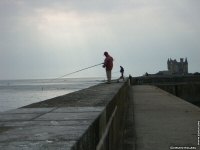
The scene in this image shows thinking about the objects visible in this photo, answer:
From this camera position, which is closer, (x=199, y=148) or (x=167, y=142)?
(x=199, y=148)

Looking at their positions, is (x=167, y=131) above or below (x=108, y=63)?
below

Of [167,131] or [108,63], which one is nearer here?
[167,131]

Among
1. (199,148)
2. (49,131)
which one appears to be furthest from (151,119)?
(49,131)

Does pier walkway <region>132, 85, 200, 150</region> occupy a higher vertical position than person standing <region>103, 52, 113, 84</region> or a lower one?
lower

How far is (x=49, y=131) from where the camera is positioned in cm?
297

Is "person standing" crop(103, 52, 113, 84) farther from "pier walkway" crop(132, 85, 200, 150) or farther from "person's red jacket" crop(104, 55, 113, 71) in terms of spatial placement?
"pier walkway" crop(132, 85, 200, 150)

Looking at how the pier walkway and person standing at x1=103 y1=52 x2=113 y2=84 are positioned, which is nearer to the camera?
the pier walkway

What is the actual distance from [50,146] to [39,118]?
1468 mm

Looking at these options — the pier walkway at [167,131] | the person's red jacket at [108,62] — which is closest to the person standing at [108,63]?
the person's red jacket at [108,62]

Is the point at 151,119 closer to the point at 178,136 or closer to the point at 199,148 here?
the point at 178,136

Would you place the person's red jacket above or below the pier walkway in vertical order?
above

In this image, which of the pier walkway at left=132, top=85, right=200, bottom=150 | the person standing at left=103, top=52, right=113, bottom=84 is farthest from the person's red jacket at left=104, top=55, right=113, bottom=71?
the pier walkway at left=132, top=85, right=200, bottom=150

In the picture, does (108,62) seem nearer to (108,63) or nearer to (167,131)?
(108,63)

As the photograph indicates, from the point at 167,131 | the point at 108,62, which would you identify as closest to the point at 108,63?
the point at 108,62
